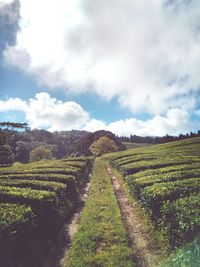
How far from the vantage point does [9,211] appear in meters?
15.7

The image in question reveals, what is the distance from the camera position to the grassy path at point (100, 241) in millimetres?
14125

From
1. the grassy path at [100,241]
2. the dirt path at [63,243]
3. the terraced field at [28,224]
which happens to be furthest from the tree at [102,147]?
the dirt path at [63,243]

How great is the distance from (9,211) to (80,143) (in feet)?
448

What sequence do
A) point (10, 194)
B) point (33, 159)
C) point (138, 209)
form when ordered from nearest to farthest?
point (10, 194)
point (138, 209)
point (33, 159)

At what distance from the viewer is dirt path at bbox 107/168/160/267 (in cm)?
1409

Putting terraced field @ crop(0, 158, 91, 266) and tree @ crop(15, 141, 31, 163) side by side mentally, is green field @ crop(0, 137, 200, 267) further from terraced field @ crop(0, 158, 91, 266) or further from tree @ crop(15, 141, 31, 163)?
tree @ crop(15, 141, 31, 163)

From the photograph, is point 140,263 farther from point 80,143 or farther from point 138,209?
point 80,143

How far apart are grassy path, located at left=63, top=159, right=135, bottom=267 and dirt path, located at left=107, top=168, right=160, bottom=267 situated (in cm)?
38

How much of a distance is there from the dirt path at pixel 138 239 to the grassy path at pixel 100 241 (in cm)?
38

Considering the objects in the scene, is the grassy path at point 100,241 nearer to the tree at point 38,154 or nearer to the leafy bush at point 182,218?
the leafy bush at point 182,218

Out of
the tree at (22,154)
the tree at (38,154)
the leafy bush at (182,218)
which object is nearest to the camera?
the leafy bush at (182,218)

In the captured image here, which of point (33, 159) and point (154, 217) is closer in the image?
point (154, 217)

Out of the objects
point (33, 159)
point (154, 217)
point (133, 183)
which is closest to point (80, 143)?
point (33, 159)

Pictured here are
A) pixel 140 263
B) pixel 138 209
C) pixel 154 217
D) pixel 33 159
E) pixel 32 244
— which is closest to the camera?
pixel 140 263
